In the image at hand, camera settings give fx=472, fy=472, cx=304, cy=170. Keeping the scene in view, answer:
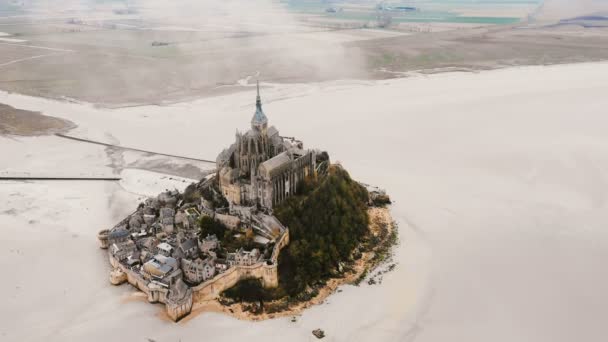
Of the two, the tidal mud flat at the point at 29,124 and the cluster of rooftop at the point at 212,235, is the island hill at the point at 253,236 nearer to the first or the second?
the cluster of rooftop at the point at 212,235

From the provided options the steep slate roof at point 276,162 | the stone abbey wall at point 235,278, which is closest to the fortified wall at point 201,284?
the stone abbey wall at point 235,278

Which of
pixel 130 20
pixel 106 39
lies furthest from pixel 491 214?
pixel 130 20

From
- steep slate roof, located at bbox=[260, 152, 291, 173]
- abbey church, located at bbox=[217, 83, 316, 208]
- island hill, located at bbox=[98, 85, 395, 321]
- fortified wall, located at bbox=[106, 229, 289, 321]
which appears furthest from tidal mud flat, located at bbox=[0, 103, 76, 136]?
steep slate roof, located at bbox=[260, 152, 291, 173]

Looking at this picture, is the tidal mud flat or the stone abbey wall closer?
the stone abbey wall

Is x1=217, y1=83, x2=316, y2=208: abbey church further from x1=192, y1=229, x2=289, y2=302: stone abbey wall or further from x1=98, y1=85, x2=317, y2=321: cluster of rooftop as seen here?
x1=192, y1=229, x2=289, y2=302: stone abbey wall

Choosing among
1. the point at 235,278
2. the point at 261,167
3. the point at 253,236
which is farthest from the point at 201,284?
the point at 261,167

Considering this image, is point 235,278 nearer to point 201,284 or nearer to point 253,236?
point 201,284

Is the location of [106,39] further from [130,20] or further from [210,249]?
[210,249]
